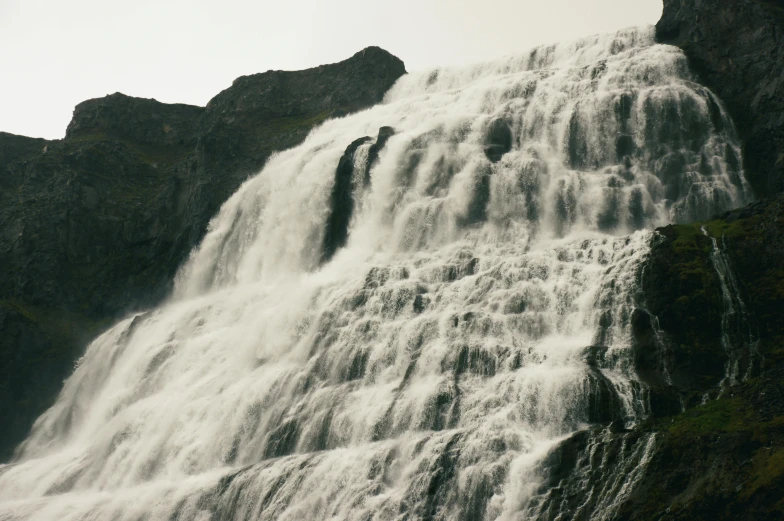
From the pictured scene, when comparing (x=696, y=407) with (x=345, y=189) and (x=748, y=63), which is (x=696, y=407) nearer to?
(x=748, y=63)

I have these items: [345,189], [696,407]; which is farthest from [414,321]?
[345,189]

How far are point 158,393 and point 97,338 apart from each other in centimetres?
1909

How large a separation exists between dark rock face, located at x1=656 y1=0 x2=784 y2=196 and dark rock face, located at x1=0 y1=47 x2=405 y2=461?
3578cm

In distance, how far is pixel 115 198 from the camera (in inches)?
3263

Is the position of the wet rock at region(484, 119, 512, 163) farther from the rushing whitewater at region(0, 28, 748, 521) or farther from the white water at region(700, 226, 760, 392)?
the white water at region(700, 226, 760, 392)

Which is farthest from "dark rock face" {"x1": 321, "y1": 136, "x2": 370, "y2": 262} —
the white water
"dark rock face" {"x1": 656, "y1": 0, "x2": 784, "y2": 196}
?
the white water

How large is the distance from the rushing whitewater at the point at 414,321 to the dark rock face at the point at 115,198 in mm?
3761

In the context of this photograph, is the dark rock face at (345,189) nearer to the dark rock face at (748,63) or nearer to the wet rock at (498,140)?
the wet rock at (498,140)

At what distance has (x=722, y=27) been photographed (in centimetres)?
5828

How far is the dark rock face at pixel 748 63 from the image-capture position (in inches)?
1932

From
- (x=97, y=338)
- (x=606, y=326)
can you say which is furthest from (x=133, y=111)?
(x=606, y=326)

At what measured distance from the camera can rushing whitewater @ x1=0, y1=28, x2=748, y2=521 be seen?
114ft

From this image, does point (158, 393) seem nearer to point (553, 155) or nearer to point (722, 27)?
point (553, 155)

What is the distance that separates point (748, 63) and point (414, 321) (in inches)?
1123
